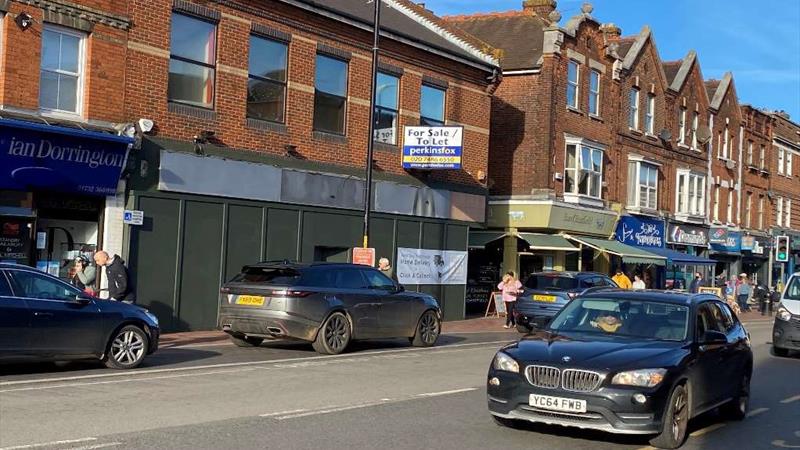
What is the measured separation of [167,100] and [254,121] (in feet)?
7.76

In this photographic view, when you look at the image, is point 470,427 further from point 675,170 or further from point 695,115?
point 695,115

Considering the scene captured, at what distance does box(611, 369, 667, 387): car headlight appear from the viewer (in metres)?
7.80

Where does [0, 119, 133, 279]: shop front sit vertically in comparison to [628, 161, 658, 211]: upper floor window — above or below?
below

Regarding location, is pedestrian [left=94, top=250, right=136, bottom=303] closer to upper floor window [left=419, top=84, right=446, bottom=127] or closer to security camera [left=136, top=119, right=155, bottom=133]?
security camera [left=136, top=119, right=155, bottom=133]

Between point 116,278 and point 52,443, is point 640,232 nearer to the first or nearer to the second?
point 116,278

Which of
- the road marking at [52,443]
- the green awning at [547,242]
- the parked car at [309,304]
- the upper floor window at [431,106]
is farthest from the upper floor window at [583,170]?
the road marking at [52,443]

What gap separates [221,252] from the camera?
1936cm

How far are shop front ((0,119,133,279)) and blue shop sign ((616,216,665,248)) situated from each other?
909 inches

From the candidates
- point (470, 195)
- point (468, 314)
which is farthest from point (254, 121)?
point (468, 314)

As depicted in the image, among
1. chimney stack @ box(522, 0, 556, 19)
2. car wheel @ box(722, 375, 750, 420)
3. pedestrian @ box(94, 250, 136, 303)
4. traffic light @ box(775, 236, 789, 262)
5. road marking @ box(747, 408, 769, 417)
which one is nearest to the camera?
car wheel @ box(722, 375, 750, 420)

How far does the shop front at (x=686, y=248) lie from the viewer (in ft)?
130

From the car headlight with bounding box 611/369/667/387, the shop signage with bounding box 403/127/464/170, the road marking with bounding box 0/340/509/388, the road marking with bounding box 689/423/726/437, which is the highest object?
the shop signage with bounding box 403/127/464/170

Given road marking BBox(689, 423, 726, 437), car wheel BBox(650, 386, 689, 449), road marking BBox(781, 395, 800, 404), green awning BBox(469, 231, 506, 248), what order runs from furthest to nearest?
1. green awning BBox(469, 231, 506, 248)
2. road marking BBox(781, 395, 800, 404)
3. road marking BBox(689, 423, 726, 437)
4. car wheel BBox(650, 386, 689, 449)

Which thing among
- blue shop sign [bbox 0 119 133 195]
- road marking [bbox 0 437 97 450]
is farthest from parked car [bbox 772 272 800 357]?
road marking [bbox 0 437 97 450]
